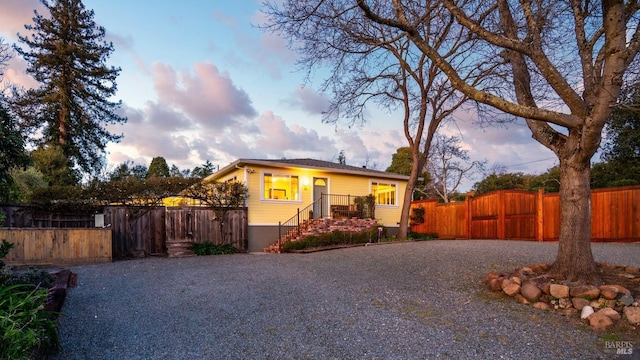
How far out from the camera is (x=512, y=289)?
198 inches

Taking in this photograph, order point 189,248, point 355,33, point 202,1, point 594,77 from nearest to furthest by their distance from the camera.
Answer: point 594,77
point 355,33
point 202,1
point 189,248

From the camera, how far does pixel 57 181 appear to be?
52.9 ft

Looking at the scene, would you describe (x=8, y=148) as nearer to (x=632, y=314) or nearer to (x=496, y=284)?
(x=496, y=284)

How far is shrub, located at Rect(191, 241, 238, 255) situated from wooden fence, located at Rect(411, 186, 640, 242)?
10296mm

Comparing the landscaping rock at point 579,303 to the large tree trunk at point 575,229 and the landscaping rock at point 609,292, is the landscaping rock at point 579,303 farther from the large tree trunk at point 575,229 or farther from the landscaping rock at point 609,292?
the large tree trunk at point 575,229

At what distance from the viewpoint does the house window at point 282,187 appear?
1477cm

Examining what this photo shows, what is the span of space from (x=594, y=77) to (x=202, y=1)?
8459mm

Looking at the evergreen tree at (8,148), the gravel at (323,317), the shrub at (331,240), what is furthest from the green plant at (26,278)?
the shrub at (331,240)

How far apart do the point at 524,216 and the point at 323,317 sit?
11312 millimetres

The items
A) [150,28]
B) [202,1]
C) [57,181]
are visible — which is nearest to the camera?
[202,1]

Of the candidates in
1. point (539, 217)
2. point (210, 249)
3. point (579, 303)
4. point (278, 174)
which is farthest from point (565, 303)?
point (278, 174)

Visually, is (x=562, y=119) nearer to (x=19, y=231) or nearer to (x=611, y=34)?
(x=611, y=34)

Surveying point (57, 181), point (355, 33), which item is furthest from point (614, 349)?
point (57, 181)

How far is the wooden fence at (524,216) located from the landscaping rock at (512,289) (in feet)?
25.9
